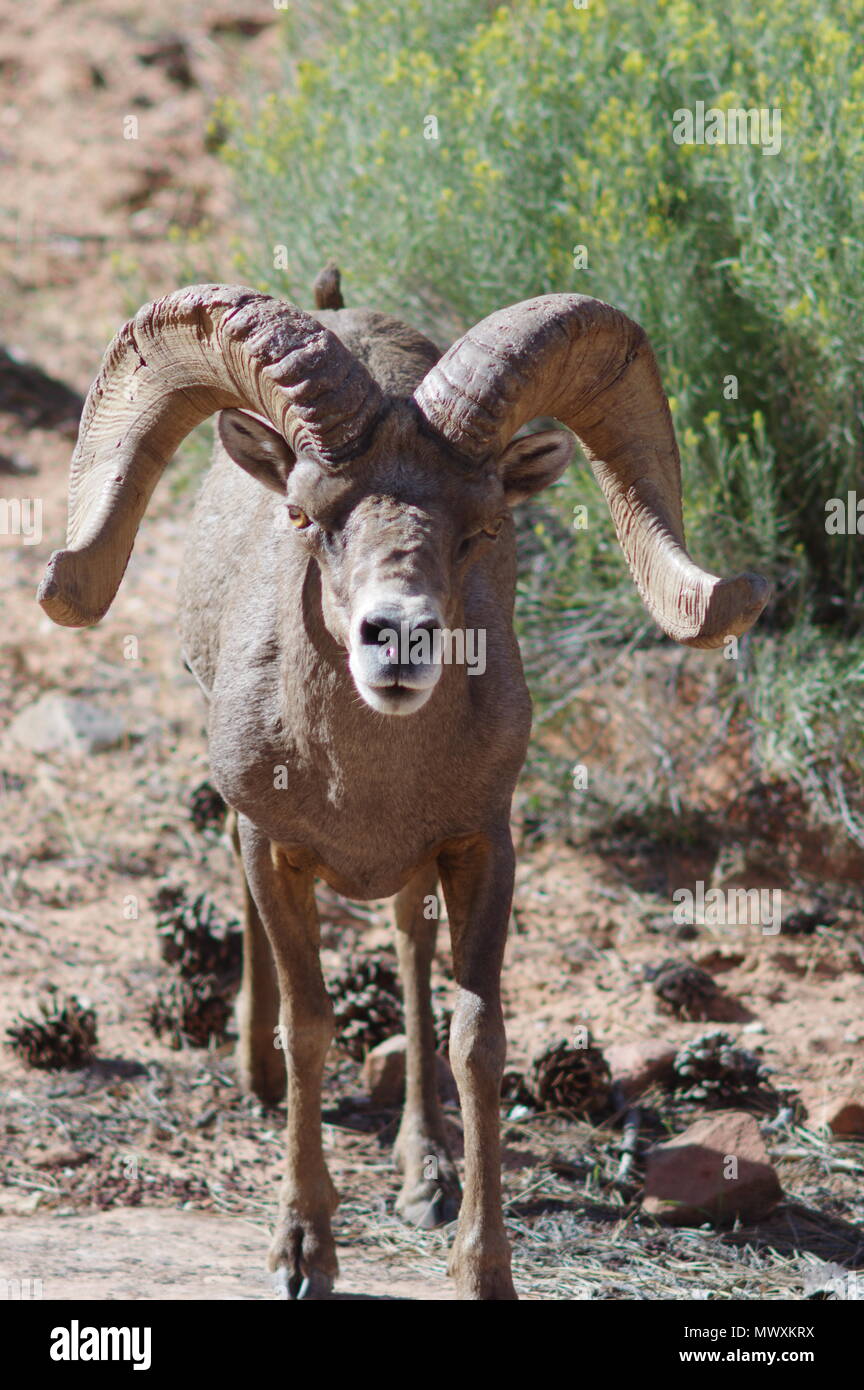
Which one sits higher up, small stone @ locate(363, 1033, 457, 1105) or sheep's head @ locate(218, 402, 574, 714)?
sheep's head @ locate(218, 402, 574, 714)

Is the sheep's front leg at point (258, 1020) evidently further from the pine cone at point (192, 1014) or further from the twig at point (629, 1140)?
the twig at point (629, 1140)

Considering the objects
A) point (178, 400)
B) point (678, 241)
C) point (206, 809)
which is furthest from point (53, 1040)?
point (678, 241)

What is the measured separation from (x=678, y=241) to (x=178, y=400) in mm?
3810

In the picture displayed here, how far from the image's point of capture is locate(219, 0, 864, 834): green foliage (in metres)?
8.05

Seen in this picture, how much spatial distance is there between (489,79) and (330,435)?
5.43 meters

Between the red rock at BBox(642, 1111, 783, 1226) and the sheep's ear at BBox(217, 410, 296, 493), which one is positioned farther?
the red rock at BBox(642, 1111, 783, 1226)

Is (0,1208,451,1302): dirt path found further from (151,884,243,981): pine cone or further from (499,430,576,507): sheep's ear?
(499,430,576,507): sheep's ear

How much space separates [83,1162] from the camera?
6.36 meters

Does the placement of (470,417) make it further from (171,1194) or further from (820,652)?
(820,652)

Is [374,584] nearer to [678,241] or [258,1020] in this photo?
[258,1020]

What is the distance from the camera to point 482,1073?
16.7 feet

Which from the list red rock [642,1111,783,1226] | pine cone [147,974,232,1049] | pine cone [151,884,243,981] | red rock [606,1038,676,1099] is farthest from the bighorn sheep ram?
pine cone [151,884,243,981]

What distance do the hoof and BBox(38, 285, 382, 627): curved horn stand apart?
2.15 m

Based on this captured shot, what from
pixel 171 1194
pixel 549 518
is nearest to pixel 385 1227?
pixel 171 1194
